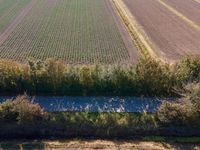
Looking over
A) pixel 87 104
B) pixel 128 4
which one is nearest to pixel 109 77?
pixel 87 104

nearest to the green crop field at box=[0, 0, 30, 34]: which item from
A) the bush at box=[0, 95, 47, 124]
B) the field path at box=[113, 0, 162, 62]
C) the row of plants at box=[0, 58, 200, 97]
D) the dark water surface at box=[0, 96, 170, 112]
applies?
the field path at box=[113, 0, 162, 62]

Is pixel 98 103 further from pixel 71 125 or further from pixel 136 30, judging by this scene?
pixel 136 30

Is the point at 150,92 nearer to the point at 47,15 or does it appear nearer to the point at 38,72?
the point at 38,72

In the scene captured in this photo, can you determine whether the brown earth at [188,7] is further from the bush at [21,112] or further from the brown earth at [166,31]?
the bush at [21,112]

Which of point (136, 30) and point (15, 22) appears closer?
point (136, 30)

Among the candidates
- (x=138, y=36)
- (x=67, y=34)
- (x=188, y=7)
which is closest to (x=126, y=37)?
(x=138, y=36)

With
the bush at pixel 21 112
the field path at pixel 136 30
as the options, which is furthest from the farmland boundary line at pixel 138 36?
the bush at pixel 21 112

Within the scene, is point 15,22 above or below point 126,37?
below
